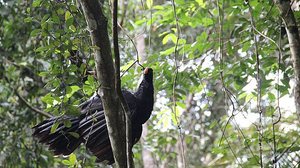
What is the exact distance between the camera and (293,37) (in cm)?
255

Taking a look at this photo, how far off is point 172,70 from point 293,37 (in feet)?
3.12

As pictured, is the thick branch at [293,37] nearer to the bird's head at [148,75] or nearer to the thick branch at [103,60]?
the bird's head at [148,75]

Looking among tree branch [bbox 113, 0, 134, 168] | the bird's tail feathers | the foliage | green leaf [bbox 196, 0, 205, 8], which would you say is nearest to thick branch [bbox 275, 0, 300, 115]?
the foliage

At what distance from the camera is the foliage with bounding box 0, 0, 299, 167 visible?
2.20 metres

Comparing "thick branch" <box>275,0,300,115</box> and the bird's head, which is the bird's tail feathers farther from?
"thick branch" <box>275,0,300,115</box>

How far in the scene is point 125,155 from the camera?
1.96 metres

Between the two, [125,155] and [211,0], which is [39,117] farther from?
[125,155]

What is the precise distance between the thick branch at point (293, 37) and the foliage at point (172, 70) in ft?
0.41

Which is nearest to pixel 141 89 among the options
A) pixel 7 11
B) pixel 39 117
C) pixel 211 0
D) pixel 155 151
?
pixel 211 0

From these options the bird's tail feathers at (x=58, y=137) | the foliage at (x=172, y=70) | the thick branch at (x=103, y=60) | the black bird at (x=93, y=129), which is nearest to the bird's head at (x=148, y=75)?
the black bird at (x=93, y=129)

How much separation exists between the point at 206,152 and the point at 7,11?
4333 mm

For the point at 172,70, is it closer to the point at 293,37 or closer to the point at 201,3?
the point at 201,3

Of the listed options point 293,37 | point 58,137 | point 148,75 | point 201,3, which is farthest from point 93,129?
point 201,3

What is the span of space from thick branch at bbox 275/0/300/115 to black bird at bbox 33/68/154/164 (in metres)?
0.76
